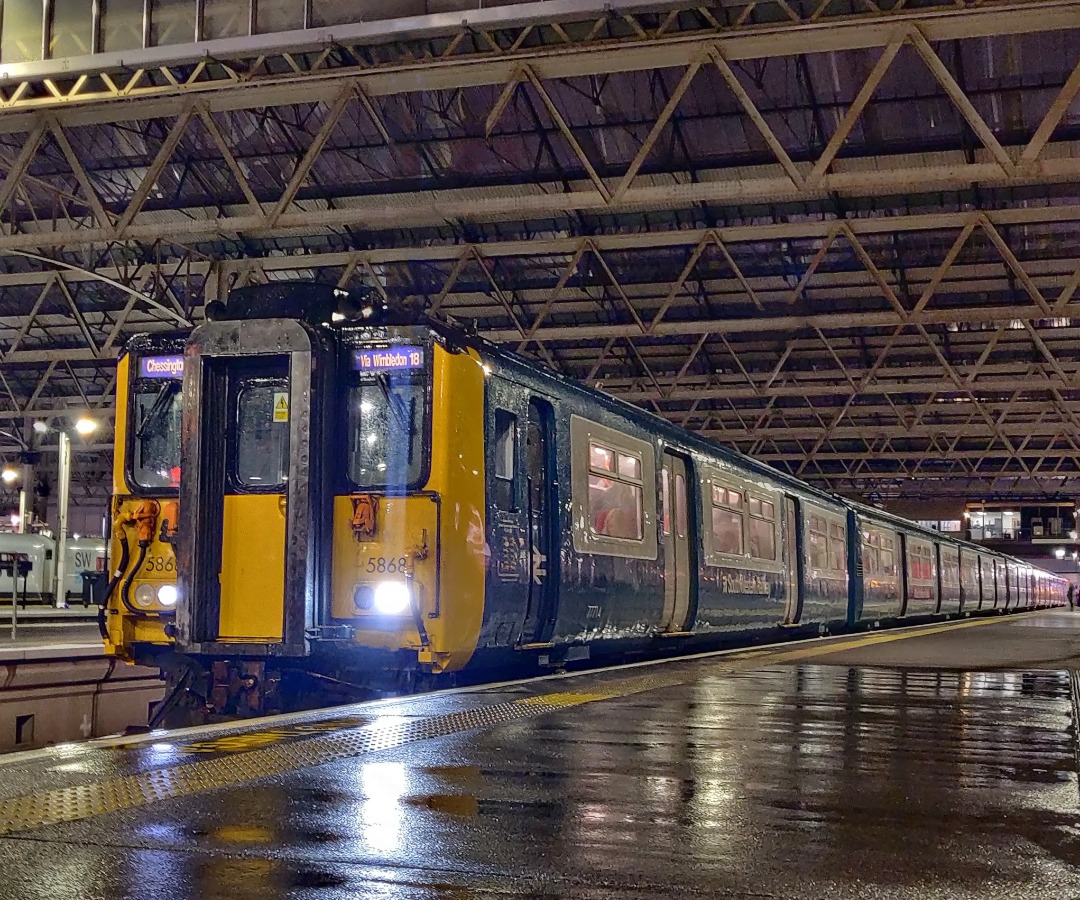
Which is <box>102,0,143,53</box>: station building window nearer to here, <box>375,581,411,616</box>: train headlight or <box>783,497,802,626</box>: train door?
<box>375,581,411,616</box>: train headlight

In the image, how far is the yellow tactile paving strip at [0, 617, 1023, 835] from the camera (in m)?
4.32

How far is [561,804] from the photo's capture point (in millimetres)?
4465

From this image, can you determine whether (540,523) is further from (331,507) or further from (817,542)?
(817,542)

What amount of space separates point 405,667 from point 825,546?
40.7ft

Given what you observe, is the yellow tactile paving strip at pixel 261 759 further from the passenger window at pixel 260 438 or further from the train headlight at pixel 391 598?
the passenger window at pixel 260 438

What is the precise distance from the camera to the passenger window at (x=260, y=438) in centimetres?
845

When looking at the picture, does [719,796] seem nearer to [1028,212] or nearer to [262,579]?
[262,579]

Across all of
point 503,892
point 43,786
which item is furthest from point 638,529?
point 503,892

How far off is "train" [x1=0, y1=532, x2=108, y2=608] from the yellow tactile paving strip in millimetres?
22368

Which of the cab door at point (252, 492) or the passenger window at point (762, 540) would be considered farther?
the passenger window at point (762, 540)

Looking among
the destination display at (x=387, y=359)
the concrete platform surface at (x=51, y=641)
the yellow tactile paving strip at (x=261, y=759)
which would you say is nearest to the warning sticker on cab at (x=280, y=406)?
the destination display at (x=387, y=359)

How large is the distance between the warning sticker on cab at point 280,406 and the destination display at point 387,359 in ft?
1.75

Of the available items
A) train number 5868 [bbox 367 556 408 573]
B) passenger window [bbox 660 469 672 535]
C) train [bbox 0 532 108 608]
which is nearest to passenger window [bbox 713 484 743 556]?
passenger window [bbox 660 469 672 535]

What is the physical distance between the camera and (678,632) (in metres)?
12.9
